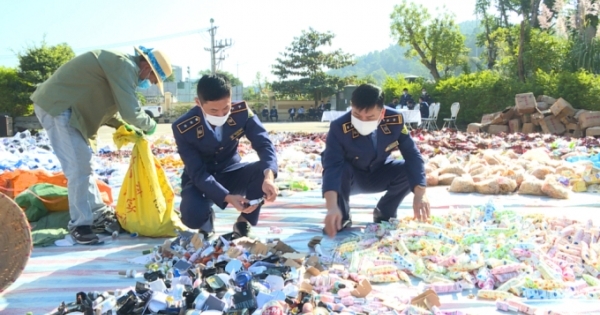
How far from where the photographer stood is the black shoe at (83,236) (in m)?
3.12

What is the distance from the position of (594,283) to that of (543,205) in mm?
1957

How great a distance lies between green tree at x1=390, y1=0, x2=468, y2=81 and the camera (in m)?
28.9

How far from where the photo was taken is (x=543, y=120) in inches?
440

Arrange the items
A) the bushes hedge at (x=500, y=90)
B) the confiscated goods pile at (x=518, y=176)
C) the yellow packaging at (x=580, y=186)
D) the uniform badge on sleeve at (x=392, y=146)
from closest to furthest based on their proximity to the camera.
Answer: the uniform badge on sleeve at (x=392, y=146)
the confiscated goods pile at (x=518, y=176)
the yellow packaging at (x=580, y=186)
the bushes hedge at (x=500, y=90)

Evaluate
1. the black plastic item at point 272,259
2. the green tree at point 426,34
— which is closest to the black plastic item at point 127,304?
the black plastic item at point 272,259

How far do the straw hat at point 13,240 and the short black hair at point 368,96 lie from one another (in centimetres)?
178

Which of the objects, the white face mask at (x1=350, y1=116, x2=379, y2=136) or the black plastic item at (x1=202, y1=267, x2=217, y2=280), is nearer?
the black plastic item at (x1=202, y1=267, x2=217, y2=280)

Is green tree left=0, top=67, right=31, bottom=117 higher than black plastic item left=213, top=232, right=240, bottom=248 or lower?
higher

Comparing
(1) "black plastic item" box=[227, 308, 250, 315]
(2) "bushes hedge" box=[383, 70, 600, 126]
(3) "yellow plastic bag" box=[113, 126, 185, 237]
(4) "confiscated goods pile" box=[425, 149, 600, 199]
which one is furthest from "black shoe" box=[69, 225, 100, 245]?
(2) "bushes hedge" box=[383, 70, 600, 126]

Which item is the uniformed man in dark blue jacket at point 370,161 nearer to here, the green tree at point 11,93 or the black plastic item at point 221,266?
the black plastic item at point 221,266

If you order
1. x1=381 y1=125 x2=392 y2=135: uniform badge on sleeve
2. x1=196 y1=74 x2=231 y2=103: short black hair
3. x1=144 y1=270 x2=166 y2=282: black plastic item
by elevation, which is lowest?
x1=144 y1=270 x2=166 y2=282: black plastic item

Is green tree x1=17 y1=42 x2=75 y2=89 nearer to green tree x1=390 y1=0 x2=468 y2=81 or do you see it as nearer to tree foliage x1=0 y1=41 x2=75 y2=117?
tree foliage x1=0 y1=41 x2=75 y2=117

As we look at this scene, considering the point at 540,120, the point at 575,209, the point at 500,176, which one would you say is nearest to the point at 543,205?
the point at 575,209

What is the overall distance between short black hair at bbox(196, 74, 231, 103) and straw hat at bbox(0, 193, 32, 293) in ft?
3.70
